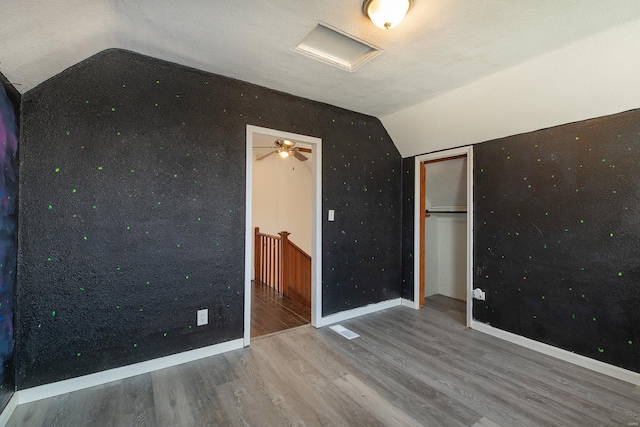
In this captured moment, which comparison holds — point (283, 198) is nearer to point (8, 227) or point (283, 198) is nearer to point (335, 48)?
point (335, 48)

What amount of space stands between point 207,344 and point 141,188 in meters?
1.40

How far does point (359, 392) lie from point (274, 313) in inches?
72.7

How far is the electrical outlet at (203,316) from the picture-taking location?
2.38 metres

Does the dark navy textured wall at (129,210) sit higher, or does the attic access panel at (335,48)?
the attic access panel at (335,48)

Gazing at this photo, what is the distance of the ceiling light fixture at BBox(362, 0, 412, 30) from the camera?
1540mm

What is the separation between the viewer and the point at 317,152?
3090mm

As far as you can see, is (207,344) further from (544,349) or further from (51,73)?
(544,349)

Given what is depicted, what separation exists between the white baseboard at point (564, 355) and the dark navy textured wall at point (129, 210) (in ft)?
8.29

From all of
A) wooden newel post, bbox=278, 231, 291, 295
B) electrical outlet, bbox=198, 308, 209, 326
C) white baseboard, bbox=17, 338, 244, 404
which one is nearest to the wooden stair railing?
wooden newel post, bbox=278, 231, 291, 295

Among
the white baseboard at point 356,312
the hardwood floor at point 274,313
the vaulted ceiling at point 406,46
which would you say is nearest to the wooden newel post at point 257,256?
the hardwood floor at point 274,313

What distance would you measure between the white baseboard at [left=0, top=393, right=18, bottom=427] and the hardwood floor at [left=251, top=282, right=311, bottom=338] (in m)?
1.64

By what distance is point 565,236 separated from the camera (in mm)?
2432

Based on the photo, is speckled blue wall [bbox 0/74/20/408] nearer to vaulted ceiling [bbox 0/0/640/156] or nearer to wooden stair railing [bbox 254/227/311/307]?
vaulted ceiling [bbox 0/0/640/156]

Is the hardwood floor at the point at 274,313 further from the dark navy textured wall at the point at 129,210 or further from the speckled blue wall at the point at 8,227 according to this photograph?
the speckled blue wall at the point at 8,227
